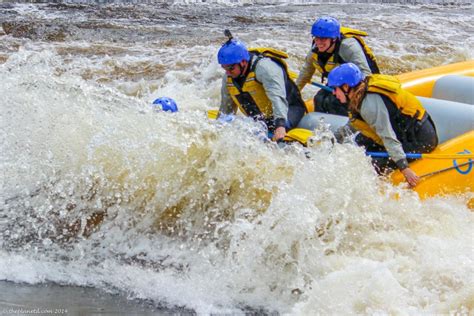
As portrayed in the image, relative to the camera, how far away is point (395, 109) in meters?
4.12

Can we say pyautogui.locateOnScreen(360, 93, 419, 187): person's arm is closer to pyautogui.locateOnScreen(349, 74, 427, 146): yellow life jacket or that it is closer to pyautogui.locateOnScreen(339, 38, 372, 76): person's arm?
pyautogui.locateOnScreen(349, 74, 427, 146): yellow life jacket

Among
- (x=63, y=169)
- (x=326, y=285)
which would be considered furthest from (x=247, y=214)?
(x=63, y=169)

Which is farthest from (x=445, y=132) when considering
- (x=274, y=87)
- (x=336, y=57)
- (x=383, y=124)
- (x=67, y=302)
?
(x=67, y=302)

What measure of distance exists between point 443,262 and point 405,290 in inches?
14.8

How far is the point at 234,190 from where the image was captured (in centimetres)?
444

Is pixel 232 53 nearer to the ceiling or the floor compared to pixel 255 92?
nearer to the ceiling

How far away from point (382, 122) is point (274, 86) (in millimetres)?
928

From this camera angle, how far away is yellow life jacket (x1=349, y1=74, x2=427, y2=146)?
4.02 metres

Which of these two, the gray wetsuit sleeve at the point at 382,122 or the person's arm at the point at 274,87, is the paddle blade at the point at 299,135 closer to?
the person's arm at the point at 274,87

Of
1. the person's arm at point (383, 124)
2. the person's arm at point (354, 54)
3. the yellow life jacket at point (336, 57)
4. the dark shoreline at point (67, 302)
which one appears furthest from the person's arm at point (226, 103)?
the dark shoreline at point (67, 302)

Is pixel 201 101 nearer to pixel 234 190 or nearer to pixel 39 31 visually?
pixel 234 190

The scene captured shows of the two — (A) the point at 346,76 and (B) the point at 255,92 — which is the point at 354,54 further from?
(A) the point at 346,76

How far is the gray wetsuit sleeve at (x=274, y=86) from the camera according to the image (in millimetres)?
4543

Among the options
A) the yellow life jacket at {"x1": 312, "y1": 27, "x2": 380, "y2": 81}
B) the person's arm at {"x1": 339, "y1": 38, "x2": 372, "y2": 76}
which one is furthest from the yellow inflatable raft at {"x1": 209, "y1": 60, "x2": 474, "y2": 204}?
the person's arm at {"x1": 339, "y1": 38, "x2": 372, "y2": 76}
